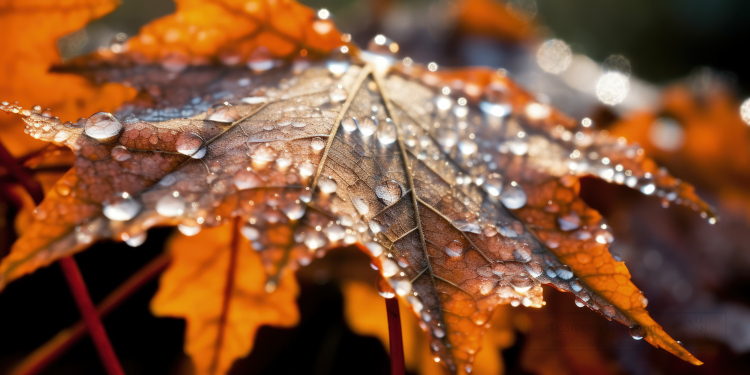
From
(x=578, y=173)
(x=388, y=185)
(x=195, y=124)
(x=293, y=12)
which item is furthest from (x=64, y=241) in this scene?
(x=578, y=173)

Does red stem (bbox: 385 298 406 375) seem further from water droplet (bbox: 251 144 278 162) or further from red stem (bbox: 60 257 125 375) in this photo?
red stem (bbox: 60 257 125 375)

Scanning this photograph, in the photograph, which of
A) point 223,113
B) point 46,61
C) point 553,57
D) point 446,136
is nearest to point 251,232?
point 223,113

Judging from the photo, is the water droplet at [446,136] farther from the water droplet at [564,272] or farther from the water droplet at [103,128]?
the water droplet at [103,128]

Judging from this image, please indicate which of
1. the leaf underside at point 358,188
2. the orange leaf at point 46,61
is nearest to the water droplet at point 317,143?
the leaf underside at point 358,188

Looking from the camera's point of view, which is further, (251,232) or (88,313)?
(88,313)

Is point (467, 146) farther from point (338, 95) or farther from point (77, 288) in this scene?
point (77, 288)

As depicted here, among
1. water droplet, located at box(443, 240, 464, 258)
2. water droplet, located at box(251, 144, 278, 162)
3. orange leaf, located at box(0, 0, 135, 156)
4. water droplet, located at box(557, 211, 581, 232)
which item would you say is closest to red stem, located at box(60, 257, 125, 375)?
orange leaf, located at box(0, 0, 135, 156)
